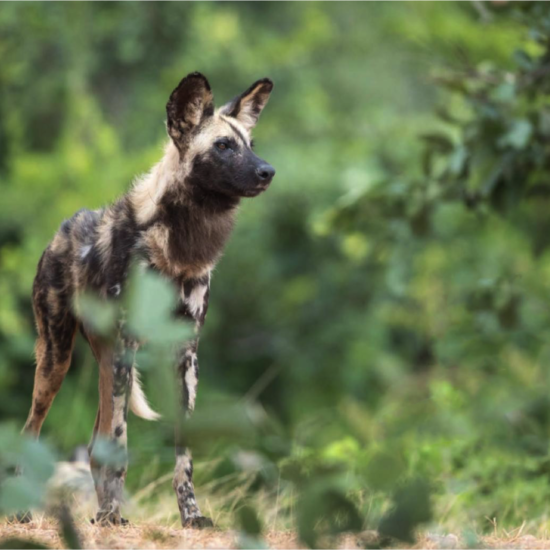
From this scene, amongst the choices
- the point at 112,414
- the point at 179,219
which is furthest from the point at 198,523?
the point at 179,219

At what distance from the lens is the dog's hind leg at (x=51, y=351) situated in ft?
13.8

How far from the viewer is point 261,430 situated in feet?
5.84

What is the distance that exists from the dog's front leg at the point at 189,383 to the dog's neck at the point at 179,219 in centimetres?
7

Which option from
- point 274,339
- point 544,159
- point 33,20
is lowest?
point 274,339

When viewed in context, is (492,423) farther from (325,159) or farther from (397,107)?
(397,107)

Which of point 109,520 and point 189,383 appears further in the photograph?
point 189,383

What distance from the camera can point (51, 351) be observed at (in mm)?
4215

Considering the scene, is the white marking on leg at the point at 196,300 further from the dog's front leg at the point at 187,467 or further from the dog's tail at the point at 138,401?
the dog's tail at the point at 138,401

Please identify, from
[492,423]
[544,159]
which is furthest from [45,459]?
[492,423]

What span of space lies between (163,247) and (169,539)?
1.18 meters

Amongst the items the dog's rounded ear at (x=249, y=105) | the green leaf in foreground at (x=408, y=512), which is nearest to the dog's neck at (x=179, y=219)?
the dog's rounded ear at (x=249, y=105)

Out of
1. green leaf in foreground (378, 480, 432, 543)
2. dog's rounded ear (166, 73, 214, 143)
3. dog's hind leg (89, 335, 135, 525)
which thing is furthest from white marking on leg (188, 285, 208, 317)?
green leaf in foreground (378, 480, 432, 543)

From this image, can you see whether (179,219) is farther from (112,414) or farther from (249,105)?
(112,414)

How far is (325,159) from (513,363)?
1067 centimetres
